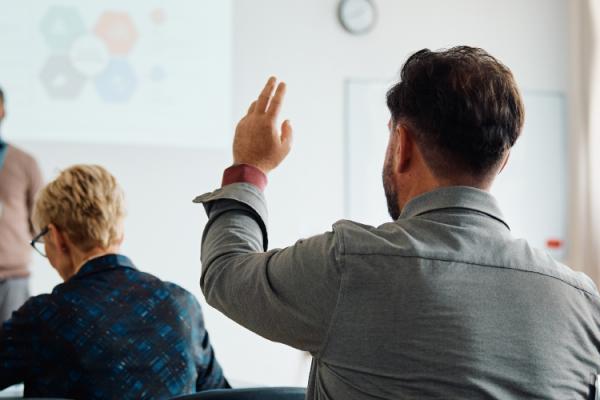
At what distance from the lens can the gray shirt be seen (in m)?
0.93

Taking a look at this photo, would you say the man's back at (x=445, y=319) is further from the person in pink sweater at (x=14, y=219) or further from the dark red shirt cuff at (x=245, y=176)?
the person in pink sweater at (x=14, y=219)

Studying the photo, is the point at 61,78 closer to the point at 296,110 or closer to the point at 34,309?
the point at 296,110

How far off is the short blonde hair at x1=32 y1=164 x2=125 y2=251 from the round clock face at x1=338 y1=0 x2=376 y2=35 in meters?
2.97

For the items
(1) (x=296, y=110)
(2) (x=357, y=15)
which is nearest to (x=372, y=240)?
(1) (x=296, y=110)

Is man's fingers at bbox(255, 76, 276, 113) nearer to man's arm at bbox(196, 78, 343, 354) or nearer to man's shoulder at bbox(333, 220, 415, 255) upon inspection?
man's arm at bbox(196, 78, 343, 354)

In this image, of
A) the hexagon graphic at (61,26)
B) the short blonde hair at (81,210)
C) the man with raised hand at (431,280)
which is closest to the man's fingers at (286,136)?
the man with raised hand at (431,280)

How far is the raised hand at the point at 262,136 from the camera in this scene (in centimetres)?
112

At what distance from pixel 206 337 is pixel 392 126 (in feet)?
2.92

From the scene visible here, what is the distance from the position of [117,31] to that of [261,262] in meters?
3.45

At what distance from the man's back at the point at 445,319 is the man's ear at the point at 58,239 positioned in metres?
1.08

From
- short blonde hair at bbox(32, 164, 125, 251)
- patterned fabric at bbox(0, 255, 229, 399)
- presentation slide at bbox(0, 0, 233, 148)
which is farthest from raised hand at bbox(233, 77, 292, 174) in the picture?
presentation slide at bbox(0, 0, 233, 148)

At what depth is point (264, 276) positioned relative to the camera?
971 millimetres

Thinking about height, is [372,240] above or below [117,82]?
below

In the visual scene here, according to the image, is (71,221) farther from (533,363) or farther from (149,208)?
(149,208)
